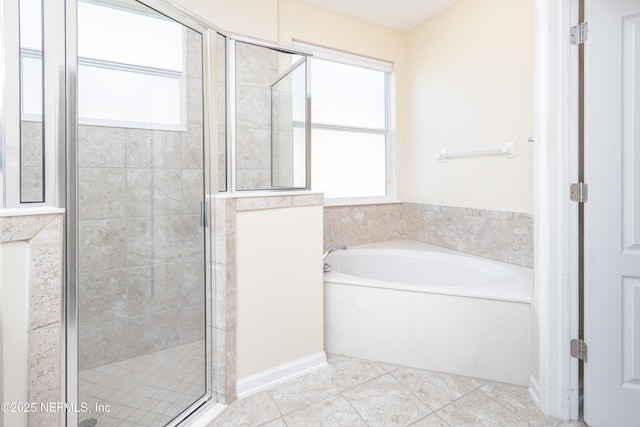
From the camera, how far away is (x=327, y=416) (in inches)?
59.2

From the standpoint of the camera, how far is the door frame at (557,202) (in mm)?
1375

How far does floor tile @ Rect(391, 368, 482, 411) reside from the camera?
162 cm

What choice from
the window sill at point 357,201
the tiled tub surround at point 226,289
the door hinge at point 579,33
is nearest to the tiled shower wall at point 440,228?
the window sill at point 357,201

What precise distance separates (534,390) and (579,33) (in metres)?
1.63

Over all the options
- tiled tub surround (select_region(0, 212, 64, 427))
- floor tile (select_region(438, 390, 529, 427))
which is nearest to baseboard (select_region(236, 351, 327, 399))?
floor tile (select_region(438, 390, 529, 427))

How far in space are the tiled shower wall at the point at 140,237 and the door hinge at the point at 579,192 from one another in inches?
65.3

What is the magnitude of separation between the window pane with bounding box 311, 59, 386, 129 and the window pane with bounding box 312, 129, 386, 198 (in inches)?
5.1

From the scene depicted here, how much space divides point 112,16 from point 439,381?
2306 millimetres

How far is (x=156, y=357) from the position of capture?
1.45 meters

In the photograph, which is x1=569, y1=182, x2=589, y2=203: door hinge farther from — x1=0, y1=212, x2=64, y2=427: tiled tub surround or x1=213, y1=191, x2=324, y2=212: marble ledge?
x1=0, y1=212, x2=64, y2=427: tiled tub surround

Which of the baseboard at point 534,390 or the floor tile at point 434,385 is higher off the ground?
the baseboard at point 534,390

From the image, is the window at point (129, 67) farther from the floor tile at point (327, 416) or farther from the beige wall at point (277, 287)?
the floor tile at point (327, 416)

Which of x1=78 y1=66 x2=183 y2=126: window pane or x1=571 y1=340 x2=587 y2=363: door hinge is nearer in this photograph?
x1=78 y1=66 x2=183 y2=126: window pane

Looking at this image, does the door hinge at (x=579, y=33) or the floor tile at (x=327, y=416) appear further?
the floor tile at (x=327, y=416)
